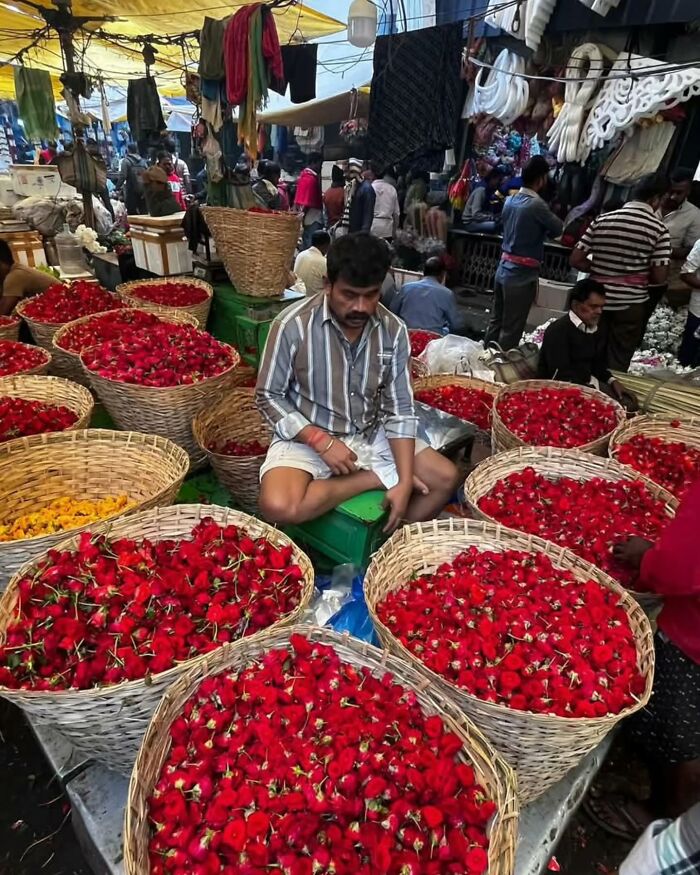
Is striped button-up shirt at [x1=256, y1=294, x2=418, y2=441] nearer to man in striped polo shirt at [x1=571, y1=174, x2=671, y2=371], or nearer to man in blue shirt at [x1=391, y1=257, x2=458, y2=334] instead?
man in striped polo shirt at [x1=571, y1=174, x2=671, y2=371]

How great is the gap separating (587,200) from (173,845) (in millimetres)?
7310

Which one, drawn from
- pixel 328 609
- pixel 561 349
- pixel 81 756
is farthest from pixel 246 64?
pixel 81 756

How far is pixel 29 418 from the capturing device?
2.59 meters

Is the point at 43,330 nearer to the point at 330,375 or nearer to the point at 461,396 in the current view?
the point at 330,375

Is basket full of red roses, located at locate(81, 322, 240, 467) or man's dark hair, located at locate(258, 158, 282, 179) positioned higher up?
man's dark hair, located at locate(258, 158, 282, 179)

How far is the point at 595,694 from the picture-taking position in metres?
1.36

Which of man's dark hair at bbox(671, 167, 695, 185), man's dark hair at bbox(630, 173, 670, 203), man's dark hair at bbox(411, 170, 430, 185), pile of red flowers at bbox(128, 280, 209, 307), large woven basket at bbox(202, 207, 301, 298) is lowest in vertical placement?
pile of red flowers at bbox(128, 280, 209, 307)

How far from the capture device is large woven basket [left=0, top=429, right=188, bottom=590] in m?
2.23

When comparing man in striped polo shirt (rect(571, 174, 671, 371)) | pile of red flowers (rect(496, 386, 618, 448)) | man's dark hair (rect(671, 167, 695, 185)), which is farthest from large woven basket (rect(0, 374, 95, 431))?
man's dark hair (rect(671, 167, 695, 185))

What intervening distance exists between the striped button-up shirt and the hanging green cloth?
28.8 ft

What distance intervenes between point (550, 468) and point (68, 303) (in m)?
3.54

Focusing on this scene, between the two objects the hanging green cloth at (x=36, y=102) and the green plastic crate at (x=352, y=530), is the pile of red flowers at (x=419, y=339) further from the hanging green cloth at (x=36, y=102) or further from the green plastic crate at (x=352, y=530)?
the hanging green cloth at (x=36, y=102)

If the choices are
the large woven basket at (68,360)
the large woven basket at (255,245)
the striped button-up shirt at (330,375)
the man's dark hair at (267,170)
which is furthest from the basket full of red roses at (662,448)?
the man's dark hair at (267,170)

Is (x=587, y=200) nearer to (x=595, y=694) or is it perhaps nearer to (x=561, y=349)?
(x=561, y=349)
